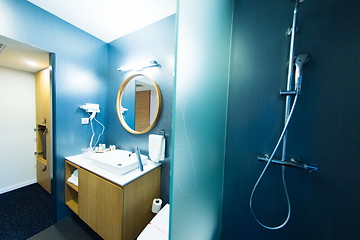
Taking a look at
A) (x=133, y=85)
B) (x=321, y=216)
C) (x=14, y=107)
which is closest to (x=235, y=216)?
(x=321, y=216)

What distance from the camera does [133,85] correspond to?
5.17ft

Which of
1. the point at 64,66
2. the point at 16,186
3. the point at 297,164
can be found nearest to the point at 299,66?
the point at 297,164

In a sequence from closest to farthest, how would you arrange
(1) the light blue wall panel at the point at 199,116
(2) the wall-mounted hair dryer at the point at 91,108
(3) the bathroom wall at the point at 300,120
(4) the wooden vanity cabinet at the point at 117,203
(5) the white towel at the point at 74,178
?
(1) the light blue wall panel at the point at 199,116, (3) the bathroom wall at the point at 300,120, (4) the wooden vanity cabinet at the point at 117,203, (5) the white towel at the point at 74,178, (2) the wall-mounted hair dryer at the point at 91,108

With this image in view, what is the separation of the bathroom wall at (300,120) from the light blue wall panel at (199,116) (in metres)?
0.15

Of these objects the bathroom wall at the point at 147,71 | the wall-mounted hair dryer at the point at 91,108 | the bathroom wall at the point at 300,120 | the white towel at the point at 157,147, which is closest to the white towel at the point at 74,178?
the bathroom wall at the point at 147,71

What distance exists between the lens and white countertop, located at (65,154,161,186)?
39.8 inches

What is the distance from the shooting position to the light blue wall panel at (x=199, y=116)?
54cm

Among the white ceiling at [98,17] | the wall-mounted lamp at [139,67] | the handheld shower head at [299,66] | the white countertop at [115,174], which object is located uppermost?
the white ceiling at [98,17]

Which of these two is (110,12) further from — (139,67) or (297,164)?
(297,164)

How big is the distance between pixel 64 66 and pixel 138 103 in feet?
2.97

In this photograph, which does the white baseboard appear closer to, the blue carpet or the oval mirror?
the blue carpet

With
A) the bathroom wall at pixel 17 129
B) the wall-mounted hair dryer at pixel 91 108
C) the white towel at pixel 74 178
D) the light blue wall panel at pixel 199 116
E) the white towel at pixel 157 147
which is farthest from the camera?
the bathroom wall at pixel 17 129

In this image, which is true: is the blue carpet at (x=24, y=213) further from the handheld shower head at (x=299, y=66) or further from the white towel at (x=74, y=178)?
the handheld shower head at (x=299, y=66)

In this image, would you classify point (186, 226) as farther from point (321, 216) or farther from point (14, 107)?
point (14, 107)
